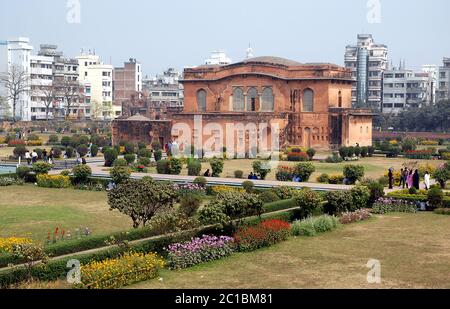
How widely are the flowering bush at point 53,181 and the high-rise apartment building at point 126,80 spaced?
79.3 meters

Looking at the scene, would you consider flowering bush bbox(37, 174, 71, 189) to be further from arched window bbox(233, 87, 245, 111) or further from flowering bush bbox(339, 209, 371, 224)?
arched window bbox(233, 87, 245, 111)

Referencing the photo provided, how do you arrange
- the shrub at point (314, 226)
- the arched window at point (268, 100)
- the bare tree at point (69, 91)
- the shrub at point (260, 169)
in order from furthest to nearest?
the bare tree at point (69, 91), the arched window at point (268, 100), the shrub at point (260, 169), the shrub at point (314, 226)

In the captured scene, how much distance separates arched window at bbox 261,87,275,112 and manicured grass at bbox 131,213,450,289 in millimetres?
34031

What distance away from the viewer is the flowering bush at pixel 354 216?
22.5 metres

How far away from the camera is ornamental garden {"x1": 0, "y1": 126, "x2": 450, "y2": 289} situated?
1493 centimetres

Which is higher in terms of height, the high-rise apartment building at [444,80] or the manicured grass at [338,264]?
the high-rise apartment building at [444,80]

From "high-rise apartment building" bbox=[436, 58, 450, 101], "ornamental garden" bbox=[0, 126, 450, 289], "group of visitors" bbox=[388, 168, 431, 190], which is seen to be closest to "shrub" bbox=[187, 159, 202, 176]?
"ornamental garden" bbox=[0, 126, 450, 289]

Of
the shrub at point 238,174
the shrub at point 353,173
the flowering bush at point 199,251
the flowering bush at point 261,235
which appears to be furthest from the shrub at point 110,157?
the flowering bush at point 199,251

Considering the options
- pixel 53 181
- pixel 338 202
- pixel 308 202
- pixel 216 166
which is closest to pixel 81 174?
pixel 53 181

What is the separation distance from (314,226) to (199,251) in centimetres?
505

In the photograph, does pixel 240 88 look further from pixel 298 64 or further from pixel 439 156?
pixel 439 156

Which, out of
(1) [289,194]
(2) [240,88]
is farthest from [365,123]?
(1) [289,194]

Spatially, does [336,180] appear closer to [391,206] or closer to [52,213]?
[391,206]

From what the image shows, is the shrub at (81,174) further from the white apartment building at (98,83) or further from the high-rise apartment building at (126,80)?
the high-rise apartment building at (126,80)
